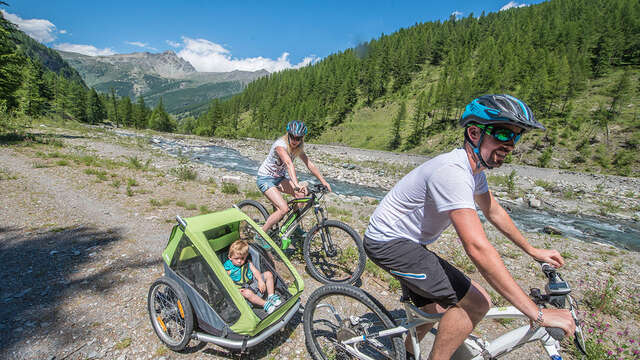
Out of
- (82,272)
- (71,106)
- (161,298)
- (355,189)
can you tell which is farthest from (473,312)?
(71,106)

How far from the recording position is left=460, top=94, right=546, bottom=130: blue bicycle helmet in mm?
1940

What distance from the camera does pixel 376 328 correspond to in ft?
8.94

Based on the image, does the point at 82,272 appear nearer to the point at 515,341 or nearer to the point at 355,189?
the point at 515,341

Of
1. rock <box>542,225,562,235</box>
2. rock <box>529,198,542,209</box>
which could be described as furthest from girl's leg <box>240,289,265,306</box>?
rock <box>529,198,542,209</box>

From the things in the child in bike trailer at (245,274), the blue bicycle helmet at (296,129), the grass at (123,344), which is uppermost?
the blue bicycle helmet at (296,129)

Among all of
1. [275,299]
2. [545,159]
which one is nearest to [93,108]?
[275,299]

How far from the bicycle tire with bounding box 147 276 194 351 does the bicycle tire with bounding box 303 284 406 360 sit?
135 centimetres

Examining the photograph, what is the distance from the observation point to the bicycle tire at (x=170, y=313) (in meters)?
2.93

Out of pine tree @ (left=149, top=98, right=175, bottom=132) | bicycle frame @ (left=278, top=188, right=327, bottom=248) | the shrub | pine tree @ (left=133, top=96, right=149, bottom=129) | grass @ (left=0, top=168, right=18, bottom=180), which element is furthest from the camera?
pine tree @ (left=133, top=96, right=149, bottom=129)

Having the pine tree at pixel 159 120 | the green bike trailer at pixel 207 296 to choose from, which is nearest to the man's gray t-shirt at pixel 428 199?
the green bike trailer at pixel 207 296

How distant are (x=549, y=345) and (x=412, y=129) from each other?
67.1 meters

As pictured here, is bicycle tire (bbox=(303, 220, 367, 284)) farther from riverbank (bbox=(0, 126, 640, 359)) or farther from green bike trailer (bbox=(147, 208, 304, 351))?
green bike trailer (bbox=(147, 208, 304, 351))

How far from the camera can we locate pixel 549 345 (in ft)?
6.32

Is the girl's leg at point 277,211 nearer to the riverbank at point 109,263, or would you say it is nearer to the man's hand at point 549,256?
the riverbank at point 109,263
